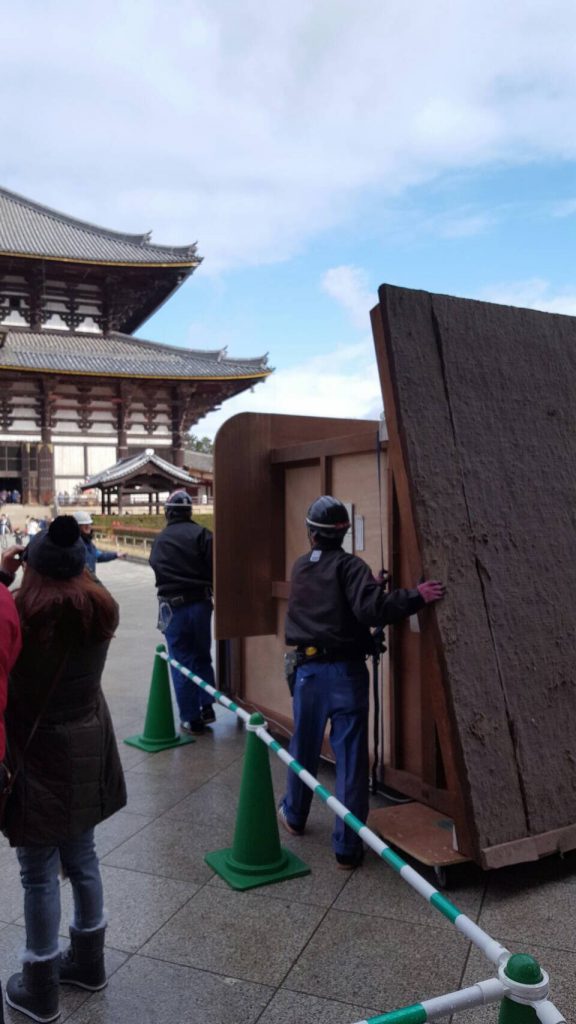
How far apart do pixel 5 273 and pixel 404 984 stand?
3009 cm

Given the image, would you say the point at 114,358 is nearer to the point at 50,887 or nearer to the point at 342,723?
the point at 342,723

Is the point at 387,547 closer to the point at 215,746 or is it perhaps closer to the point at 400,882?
the point at 400,882

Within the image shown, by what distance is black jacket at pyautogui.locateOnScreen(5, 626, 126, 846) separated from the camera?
2.36 metres

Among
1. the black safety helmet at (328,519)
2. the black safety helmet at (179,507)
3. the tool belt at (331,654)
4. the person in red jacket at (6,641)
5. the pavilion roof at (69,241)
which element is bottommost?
the tool belt at (331,654)

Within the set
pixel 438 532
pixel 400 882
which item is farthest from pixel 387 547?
pixel 400 882

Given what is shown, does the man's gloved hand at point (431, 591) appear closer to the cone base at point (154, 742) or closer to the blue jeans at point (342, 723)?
the blue jeans at point (342, 723)

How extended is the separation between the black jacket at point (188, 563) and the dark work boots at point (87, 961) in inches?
116

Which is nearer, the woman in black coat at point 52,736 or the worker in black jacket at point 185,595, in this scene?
the woman in black coat at point 52,736

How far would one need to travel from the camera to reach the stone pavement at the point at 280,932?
2457 millimetres

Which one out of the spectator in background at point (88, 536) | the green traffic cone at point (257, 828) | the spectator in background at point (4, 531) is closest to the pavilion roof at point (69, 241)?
the spectator in background at point (4, 531)

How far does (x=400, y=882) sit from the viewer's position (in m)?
3.28

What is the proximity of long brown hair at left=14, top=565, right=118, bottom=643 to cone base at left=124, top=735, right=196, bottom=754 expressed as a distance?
2.94 metres

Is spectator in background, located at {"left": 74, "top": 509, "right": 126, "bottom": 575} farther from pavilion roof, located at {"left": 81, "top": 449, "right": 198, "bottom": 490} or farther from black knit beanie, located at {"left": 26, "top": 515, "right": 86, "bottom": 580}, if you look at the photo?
pavilion roof, located at {"left": 81, "top": 449, "right": 198, "bottom": 490}

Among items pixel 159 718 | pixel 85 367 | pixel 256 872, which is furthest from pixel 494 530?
pixel 85 367
